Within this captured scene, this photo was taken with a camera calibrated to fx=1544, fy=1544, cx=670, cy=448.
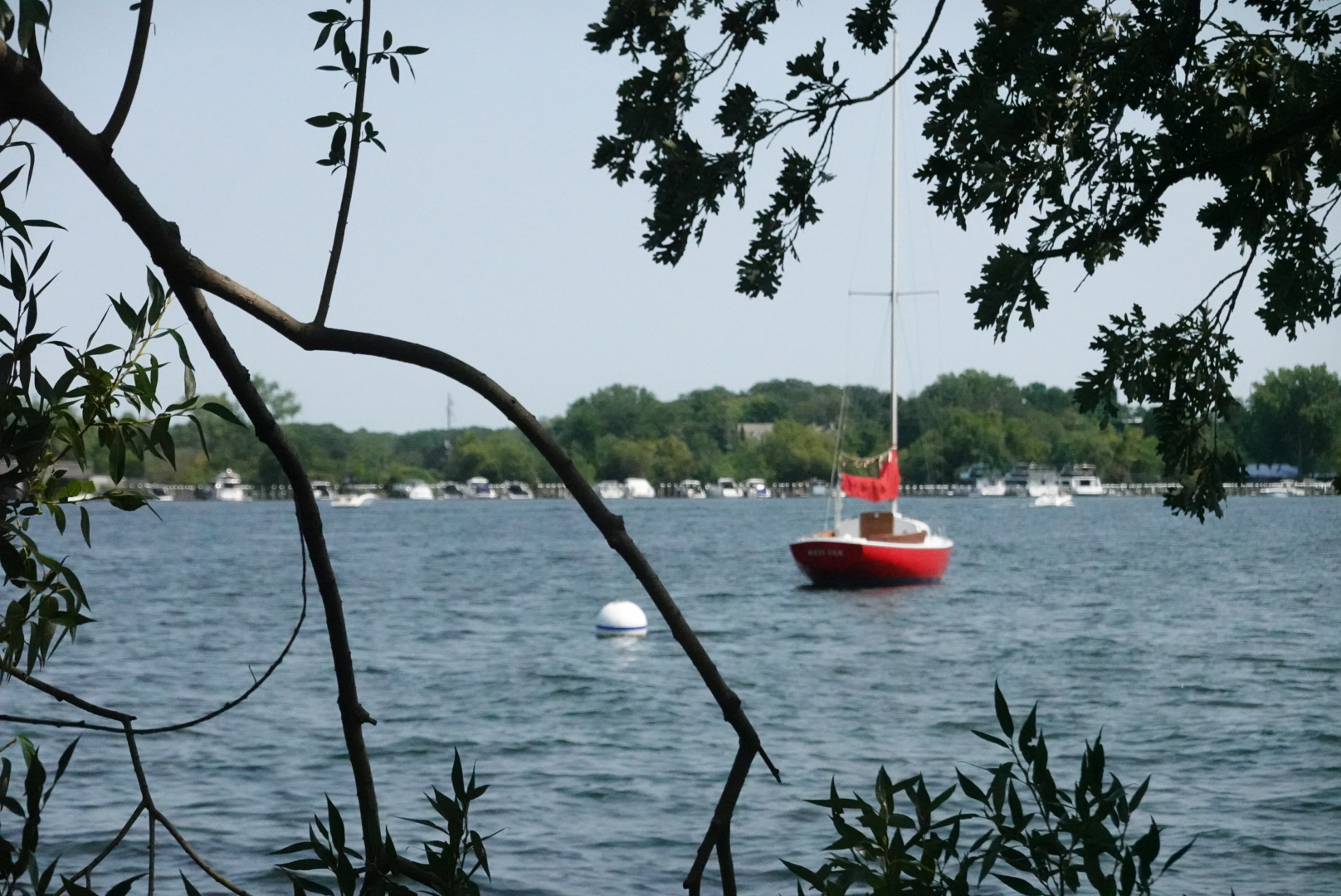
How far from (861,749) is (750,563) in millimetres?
45123

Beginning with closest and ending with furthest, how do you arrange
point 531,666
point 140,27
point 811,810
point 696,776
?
point 140,27 < point 811,810 < point 696,776 < point 531,666

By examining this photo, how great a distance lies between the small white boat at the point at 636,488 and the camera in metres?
164

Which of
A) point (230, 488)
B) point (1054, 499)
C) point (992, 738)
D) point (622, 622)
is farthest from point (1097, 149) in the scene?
point (230, 488)

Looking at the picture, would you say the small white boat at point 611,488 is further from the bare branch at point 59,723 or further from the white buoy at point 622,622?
the bare branch at point 59,723

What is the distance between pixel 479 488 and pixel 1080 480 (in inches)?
2757

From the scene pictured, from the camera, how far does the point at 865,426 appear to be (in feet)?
394

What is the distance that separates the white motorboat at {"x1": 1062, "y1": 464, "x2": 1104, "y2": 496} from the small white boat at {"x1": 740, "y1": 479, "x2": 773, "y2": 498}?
34.0 meters

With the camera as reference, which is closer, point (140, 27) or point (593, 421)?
point (140, 27)

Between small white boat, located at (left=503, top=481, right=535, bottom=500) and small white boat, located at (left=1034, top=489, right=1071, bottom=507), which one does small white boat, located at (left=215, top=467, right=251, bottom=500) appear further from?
small white boat, located at (left=1034, top=489, right=1071, bottom=507)

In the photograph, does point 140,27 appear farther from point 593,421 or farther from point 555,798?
point 593,421

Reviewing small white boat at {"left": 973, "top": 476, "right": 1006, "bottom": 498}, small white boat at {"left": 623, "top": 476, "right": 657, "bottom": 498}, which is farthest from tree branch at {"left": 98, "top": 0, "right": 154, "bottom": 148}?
small white boat at {"left": 973, "top": 476, "right": 1006, "bottom": 498}

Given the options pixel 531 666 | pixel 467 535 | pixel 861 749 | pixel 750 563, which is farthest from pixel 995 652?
pixel 467 535

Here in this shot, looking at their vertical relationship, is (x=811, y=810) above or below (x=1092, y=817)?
below

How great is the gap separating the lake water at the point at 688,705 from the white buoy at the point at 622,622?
0.60 meters
